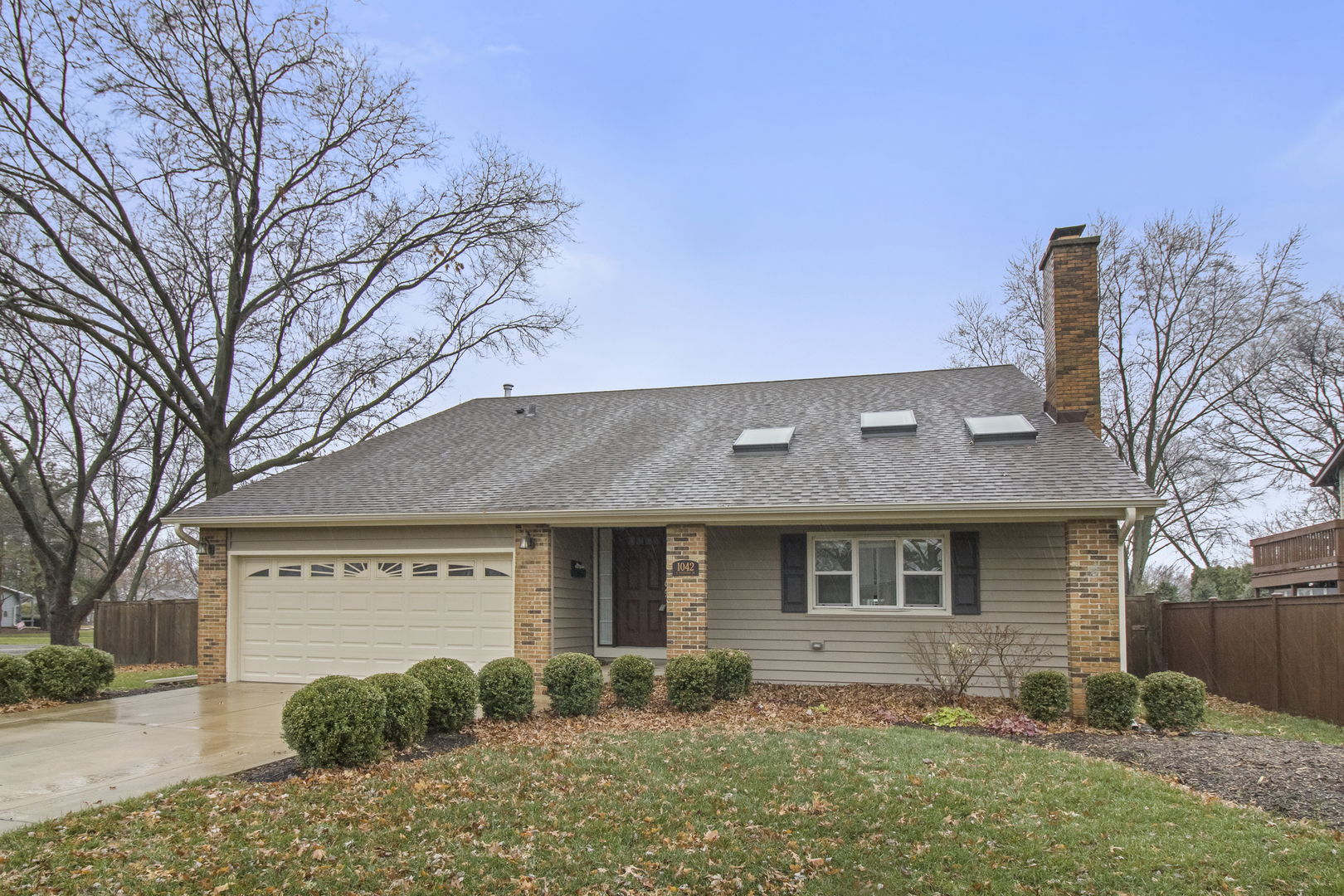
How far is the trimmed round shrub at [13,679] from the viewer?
35.4 feet

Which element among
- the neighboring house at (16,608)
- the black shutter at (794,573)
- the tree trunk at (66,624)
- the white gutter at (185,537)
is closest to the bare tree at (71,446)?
the tree trunk at (66,624)

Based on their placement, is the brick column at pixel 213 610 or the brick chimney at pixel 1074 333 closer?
the brick chimney at pixel 1074 333

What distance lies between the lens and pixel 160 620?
69.1 ft

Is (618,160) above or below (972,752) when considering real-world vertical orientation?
above

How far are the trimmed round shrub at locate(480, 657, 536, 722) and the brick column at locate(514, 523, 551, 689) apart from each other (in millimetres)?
2488

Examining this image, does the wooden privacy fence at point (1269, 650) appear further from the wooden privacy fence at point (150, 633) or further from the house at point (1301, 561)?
the wooden privacy fence at point (150, 633)

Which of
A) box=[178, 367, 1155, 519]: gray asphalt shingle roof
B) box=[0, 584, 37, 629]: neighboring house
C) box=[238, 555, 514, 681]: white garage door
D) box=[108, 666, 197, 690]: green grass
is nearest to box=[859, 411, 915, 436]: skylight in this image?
box=[178, 367, 1155, 519]: gray asphalt shingle roof

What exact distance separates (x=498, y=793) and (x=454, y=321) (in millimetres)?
16816

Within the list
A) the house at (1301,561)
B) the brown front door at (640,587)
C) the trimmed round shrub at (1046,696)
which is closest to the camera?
the trimmed round shrub at (1046,696)

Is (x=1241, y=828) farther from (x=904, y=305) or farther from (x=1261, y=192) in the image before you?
(x=904, y=305)

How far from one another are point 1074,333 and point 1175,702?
5.37m

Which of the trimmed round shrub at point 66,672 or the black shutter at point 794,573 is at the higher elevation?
the black shutter at point 794,573

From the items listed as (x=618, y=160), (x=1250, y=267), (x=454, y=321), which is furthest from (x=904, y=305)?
(x=454, y=321)

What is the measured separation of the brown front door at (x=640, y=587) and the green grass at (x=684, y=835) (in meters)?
6.36
